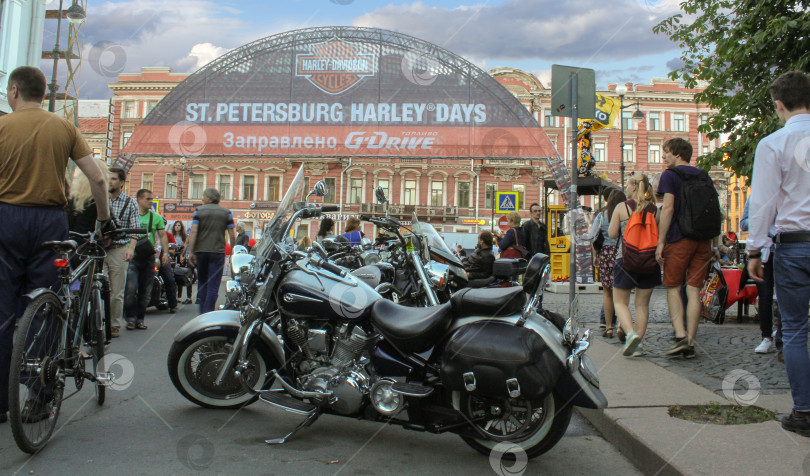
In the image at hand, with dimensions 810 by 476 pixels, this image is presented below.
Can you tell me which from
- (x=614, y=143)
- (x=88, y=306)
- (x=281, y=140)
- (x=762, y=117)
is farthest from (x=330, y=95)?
(x=614, y=143)

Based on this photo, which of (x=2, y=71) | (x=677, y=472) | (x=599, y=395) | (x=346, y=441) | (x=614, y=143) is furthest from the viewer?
(x=614, y=143)

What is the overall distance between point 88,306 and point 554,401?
289cm

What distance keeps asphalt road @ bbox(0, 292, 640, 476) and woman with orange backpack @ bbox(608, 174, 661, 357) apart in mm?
1951

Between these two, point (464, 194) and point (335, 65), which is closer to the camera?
point (335, 65)

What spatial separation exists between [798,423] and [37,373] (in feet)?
13.1

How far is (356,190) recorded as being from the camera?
5478 cm

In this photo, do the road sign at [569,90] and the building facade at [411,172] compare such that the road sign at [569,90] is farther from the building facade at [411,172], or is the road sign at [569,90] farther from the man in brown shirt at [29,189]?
the building facade at [411,172]

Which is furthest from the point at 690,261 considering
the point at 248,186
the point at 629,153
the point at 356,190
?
the point at 629,153

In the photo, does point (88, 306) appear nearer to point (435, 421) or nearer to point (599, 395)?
point (435, 421)

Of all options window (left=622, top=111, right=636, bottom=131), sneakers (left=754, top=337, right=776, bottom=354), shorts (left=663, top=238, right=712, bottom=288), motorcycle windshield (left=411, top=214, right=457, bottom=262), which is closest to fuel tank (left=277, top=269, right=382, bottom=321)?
motorcycle windshield (left=411, top=214, right=457, bottom=262)

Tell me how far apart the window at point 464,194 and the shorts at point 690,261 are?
1951 inches

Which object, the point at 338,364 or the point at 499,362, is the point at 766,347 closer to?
the point at 499,362

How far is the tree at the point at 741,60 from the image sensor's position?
342 inches

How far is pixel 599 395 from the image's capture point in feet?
10.2
